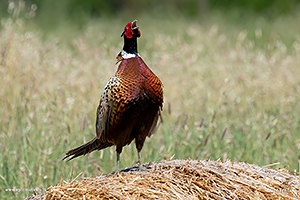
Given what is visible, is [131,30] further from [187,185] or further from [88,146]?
[187,185]

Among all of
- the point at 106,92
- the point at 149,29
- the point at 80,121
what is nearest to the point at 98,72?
the point at 80,121

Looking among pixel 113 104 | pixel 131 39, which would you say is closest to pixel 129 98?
pixel 113 104

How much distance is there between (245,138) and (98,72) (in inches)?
129

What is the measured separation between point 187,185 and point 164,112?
→ 3.25 metres

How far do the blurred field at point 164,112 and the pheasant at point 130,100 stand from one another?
834 mm

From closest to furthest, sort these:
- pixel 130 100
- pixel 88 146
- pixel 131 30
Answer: pixel 130 100 < pixel 131 30 < pixel 88 146

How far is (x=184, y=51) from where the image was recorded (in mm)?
8477

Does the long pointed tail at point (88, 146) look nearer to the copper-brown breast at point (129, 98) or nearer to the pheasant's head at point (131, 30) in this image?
the copper-brown breast at point (129, 98)

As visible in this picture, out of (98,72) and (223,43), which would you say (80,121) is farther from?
(223,43)

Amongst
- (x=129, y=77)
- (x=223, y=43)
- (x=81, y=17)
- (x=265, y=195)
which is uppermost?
(x=81, y=17)

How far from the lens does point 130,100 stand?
121 inches

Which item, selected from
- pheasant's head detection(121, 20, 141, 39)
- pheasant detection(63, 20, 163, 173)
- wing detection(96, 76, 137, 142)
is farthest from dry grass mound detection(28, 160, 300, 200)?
pheasant's head detection(121, 20, 141, 39)

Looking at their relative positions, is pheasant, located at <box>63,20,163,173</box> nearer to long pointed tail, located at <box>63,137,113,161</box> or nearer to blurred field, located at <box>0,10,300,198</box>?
long pointed tail, located at <box>63,137,113,161</box>

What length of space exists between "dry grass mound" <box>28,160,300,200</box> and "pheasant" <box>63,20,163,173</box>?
31cm
